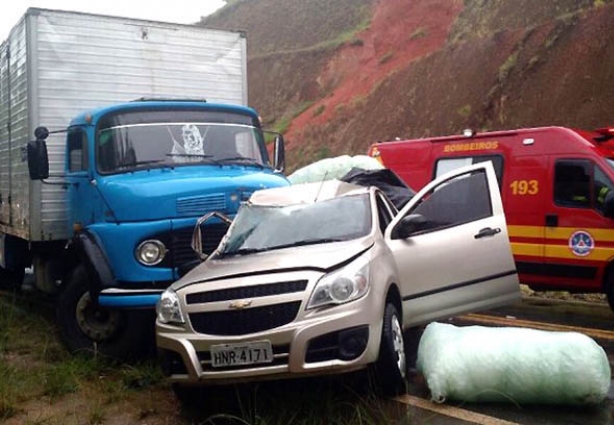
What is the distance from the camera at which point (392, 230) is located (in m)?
5.98

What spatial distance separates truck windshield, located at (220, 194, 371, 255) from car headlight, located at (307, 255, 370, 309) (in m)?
0.71

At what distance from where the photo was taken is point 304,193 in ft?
21.0

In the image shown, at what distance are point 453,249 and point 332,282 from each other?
5.93 ft

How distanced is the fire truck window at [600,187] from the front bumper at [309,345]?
14.7 feet

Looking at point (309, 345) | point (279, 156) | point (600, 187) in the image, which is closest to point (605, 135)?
point (600, 187)

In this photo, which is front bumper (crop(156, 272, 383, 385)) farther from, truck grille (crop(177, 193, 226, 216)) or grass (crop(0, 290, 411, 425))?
truck grille (crop(177, 193, 226, 216))

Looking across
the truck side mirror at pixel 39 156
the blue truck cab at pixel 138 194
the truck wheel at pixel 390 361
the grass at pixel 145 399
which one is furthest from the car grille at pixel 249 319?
the truck side mirror at pixel 39 156

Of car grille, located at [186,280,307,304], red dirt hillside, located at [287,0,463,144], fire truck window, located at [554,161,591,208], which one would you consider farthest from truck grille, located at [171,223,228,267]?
red dirt hillside, located at [287,0,463,144]

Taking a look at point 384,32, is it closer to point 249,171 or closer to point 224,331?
point 249,171

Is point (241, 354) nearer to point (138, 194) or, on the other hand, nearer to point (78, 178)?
point (138, 194)

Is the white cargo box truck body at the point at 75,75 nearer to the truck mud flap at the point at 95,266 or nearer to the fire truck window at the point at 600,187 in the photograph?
the truck mud flap at the point at 95,266

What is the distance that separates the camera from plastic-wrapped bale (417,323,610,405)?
183 inches

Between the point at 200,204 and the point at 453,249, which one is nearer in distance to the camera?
the point at 453,249

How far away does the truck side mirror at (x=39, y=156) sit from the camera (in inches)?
290
